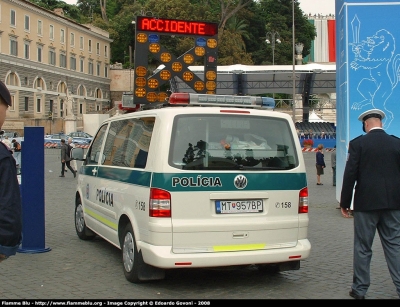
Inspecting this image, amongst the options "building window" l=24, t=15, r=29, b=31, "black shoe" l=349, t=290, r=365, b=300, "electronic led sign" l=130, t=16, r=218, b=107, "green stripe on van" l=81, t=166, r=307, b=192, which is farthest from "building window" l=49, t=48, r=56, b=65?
"black shoe" l=349, t=290, r=365, b=300

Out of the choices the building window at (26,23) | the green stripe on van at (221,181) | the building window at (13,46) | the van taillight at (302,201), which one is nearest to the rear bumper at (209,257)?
the van taillight at (302,201)

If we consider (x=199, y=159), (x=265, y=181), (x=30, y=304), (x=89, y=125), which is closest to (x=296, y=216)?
(x=265, y=181)

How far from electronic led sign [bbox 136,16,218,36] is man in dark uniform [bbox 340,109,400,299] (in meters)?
7.68

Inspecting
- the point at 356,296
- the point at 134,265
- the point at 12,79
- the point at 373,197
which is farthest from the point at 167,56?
the point at 12,79

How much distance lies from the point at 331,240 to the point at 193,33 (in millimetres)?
5903

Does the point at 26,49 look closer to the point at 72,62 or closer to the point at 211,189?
the point at 72,62

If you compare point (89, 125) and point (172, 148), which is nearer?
point (172, 148)

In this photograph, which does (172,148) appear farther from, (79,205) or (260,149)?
(79,205)

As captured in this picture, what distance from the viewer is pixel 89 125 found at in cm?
7206

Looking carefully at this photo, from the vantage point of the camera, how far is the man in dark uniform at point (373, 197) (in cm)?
590

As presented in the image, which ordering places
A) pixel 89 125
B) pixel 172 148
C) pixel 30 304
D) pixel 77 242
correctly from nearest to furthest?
pixel 30 304, pixel 172 148, pixel 77 242, pixel 89 125

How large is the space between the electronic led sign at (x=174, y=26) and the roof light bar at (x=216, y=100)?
624 cm

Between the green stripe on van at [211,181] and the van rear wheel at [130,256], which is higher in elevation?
the green stripe on van at [211,181]

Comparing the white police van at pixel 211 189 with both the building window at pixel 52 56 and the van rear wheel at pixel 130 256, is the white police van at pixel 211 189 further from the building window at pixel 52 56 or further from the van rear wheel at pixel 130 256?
the building window at pixel 52 56
